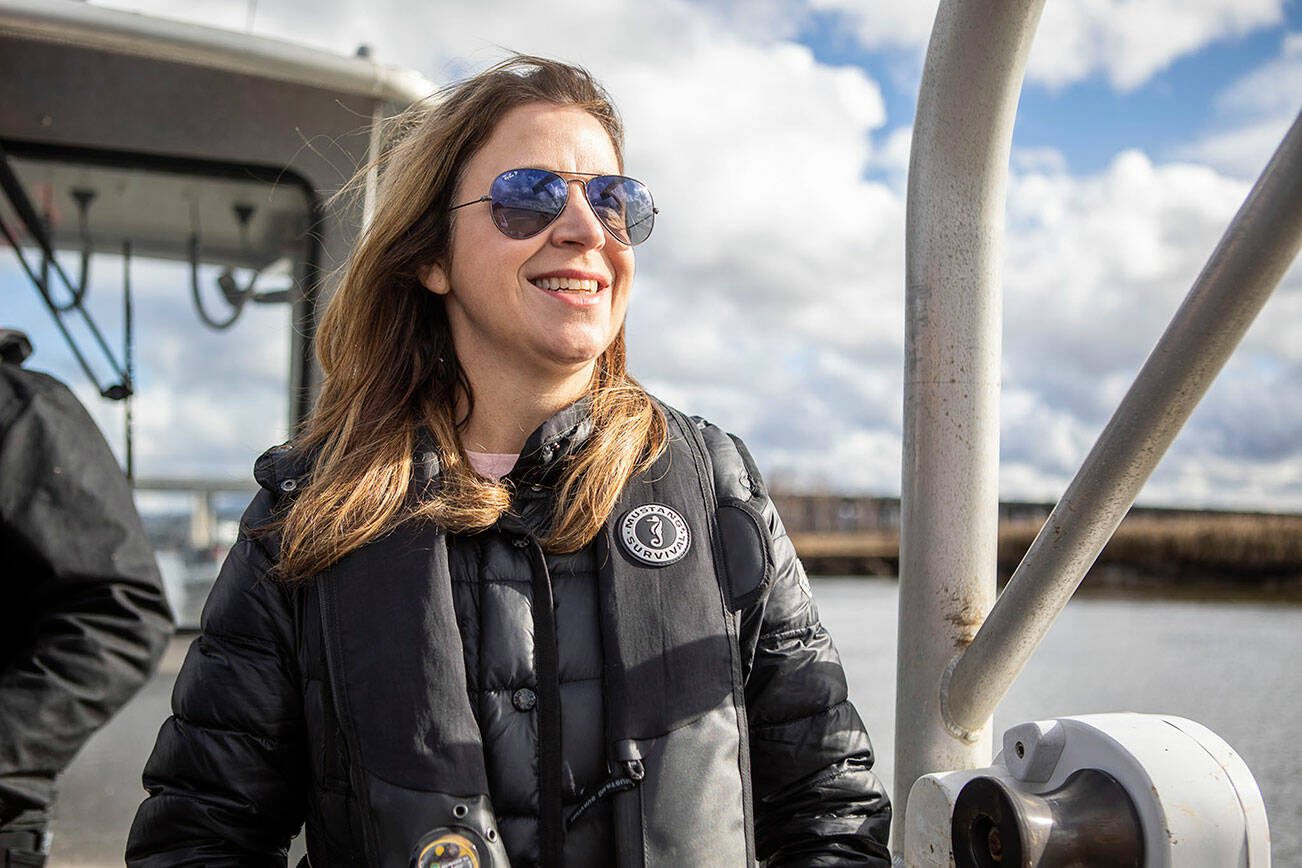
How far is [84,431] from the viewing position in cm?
217

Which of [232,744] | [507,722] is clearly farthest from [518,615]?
[232,744]

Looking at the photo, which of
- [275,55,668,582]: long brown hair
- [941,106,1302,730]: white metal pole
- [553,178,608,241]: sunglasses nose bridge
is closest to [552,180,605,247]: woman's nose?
[553,178,608,241]: sunglasses nose bridge

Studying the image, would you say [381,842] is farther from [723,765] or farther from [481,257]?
[481,257]

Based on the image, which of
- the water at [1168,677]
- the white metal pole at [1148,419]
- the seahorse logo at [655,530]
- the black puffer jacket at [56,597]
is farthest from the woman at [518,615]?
the water at [1168,677]

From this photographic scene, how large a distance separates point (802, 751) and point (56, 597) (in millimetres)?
1386

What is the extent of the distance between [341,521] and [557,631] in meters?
0.32

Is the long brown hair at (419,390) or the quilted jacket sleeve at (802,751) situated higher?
the long brown hair at (419,390)

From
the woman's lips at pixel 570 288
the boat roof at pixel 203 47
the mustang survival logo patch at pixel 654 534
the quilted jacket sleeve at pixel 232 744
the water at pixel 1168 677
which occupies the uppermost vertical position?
the boat roof at pixel 203 47

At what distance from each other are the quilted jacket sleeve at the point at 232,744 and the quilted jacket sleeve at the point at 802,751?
58 cm

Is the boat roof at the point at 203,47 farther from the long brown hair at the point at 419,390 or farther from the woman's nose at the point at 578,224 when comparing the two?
the woman's nose at the point at 578,224

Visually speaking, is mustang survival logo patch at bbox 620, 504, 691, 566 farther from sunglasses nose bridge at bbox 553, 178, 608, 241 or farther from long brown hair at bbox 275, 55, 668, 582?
sunglasses nose bridge at bbox 553, 178, 608, 241

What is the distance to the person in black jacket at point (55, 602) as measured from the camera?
79.1 inches

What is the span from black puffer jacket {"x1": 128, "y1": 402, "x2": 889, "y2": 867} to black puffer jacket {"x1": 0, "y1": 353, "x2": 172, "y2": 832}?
67 cm

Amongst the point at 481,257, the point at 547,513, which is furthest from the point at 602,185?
the point at 547,513
